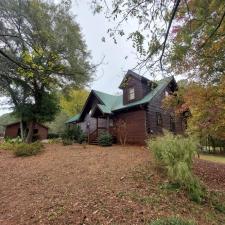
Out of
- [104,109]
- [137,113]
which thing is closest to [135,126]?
[137,113]

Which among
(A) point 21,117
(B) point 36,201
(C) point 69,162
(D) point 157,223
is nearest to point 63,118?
(A) point 21,117

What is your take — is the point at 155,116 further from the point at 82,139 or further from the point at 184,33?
the point at 184,33

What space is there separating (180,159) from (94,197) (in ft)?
10.8

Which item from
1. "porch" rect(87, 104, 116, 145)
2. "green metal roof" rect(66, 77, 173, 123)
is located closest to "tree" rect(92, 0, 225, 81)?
"green metal roof" rect(66, 77, 173, 123)

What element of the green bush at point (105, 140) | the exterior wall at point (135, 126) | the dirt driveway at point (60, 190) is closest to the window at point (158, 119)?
the exterior wall at point (135, 126)

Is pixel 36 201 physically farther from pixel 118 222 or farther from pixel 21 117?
pixel 21 117

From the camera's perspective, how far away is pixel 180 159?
24.3 ft

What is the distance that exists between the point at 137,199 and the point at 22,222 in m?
3.05

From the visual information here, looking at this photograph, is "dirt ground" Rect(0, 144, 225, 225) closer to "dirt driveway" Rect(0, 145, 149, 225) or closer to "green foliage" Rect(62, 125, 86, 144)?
"dirt driveway" Rect(0, 145, 149, 225)

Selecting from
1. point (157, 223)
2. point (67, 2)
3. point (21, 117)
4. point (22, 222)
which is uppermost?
point (67, 2)

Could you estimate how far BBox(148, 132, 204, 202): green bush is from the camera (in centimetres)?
688

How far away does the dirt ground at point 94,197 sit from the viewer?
17.0ft

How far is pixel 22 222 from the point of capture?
506cm

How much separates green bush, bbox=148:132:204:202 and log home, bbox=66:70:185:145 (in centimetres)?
939
